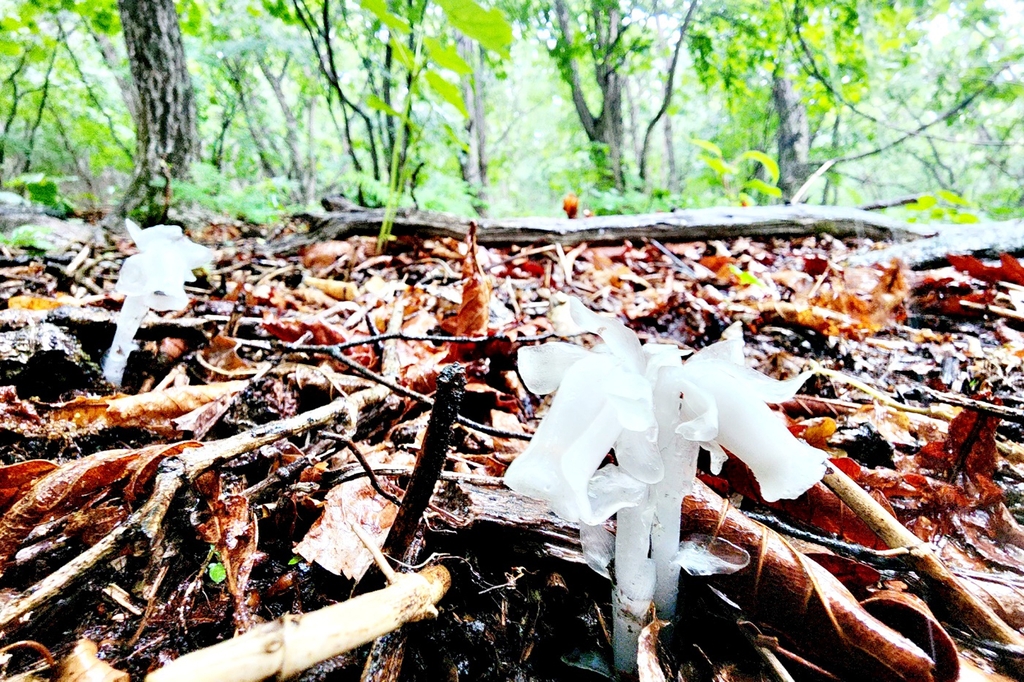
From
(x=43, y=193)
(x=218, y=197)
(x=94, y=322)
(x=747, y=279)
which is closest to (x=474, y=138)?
(x=218, y=197)

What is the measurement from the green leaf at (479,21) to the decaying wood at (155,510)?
7.98 feet

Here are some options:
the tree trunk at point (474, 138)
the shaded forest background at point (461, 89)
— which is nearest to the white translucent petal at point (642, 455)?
the shaded forest background at point (461, 89)

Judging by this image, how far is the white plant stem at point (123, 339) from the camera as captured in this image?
5.84 feet

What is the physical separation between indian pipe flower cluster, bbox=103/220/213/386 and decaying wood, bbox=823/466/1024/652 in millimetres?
1954

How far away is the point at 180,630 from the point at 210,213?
5.54 m

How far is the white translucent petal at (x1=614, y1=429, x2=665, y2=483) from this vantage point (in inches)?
27.3

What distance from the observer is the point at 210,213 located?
5.45 m

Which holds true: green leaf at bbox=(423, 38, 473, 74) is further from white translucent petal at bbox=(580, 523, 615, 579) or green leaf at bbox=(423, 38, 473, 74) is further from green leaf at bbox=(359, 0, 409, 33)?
white translucent petal at bbox=(580, 523, 615, 579)

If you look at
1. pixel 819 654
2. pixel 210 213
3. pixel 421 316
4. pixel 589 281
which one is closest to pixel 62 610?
pixel 819 654

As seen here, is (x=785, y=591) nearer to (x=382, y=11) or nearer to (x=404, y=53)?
(x=382, y=11)

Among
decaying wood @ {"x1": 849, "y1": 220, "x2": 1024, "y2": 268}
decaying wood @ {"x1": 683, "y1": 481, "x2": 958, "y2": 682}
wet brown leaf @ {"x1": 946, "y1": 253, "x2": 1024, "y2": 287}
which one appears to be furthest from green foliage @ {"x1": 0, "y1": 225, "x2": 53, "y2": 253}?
wet brown leaf @ {"x1": 946, "y1": 253, "x2": 1024, "y2": 287}

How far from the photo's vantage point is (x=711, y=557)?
2.70 feet

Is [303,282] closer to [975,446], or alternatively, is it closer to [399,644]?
[399,644]

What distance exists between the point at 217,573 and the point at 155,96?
5127 mm
